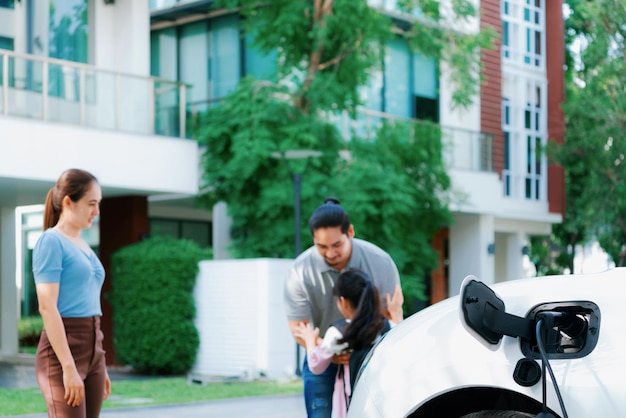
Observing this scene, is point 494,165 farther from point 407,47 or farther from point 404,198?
point 404,198

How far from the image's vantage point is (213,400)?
14.2 m

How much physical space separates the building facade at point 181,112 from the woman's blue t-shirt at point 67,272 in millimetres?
12529

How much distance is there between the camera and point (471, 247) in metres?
28.0

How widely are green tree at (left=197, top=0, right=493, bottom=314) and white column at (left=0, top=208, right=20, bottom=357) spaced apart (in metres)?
5.15

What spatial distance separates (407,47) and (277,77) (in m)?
7.10

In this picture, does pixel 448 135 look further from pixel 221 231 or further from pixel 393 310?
pixel 393 310

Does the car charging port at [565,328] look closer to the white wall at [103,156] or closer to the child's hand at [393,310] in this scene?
the child's hand at [393,310]

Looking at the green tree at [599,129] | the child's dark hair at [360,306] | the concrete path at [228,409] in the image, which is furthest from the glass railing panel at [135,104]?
the child's dark hair at [360,306]

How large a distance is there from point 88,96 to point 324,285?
43.3 feet

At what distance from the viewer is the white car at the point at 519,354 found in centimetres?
336

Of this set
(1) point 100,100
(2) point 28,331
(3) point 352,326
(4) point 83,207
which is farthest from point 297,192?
(4) point 83,207

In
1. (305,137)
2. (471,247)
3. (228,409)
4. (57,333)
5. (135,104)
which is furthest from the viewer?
(471,247)

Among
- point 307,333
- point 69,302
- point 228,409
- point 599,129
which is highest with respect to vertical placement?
point 599,129

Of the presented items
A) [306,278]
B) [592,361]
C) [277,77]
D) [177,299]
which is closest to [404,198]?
[277,77]
